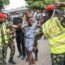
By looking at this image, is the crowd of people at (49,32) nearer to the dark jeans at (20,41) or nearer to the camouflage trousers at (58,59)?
the camouflage trousers at (58,59)

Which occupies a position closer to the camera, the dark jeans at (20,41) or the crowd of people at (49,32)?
the crowd of people at (49,32)

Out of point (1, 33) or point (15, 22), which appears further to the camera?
point (15, 22)

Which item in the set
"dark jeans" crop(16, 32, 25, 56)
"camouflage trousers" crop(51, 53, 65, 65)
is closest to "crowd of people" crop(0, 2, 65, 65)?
"camouflage trousers" crop(51, 53, 65, 65)

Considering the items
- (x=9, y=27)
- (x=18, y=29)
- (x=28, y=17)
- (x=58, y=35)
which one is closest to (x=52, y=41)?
(x=58, y=35)

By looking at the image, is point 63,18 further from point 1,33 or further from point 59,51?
point 1,33

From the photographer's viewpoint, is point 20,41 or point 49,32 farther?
point 20,41

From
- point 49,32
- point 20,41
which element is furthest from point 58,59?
point 20,41

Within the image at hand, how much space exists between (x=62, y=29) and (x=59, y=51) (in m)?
0.41

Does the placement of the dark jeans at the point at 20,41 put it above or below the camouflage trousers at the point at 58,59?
below

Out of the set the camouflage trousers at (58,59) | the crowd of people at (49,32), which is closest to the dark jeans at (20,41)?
the crowd of people at (49,32)

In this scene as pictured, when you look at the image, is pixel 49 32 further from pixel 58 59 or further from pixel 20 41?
pixel 20 41

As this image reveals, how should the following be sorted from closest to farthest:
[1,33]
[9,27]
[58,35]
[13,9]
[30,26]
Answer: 1. [58,35]
2. [1,33]
3. [30,26]
4. [9,27]
5. [13,9]

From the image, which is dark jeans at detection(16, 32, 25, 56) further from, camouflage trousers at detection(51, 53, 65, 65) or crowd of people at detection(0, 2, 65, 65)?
camouflage trousers at detection(51, 53, 65, 65)

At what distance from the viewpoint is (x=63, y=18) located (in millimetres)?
6988
